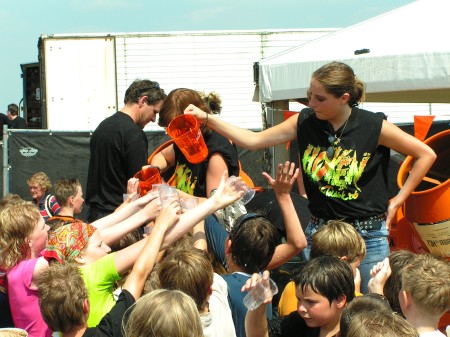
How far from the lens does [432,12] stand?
605 centimetres

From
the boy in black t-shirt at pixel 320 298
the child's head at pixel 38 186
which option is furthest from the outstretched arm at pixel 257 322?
the child's head at pixel 38 186

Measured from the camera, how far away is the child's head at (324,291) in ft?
11.0

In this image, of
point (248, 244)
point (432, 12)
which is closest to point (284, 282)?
point (248, 244)

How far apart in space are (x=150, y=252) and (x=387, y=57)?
2984 millimetres

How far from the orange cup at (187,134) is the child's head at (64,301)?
162 cm

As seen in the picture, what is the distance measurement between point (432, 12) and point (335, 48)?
2.45 feet

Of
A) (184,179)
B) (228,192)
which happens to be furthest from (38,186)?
(228,192)

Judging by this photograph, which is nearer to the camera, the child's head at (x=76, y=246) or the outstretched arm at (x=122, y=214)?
the child's head at (x=76, y=246)

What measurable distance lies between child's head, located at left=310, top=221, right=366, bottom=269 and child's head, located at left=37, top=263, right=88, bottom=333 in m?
1.24

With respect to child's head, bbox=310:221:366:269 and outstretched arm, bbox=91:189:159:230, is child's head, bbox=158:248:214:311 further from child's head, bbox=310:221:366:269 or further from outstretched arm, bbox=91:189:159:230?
outstretched arm, bbox=91:189:159:230

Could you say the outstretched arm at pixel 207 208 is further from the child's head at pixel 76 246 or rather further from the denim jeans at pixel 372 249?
the denim jeans at pixel 372 249

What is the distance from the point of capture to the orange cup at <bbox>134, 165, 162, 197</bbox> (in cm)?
479

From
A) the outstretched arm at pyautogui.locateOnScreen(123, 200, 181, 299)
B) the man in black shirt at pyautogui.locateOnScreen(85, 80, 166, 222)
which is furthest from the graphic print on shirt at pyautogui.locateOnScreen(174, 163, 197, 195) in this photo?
the outstretched arm at pyautogui.locateOnScreen(123, 200, 181, 299)

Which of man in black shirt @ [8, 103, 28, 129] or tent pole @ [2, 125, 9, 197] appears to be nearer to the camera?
tent pole @ [2, 125, 9, 197]
